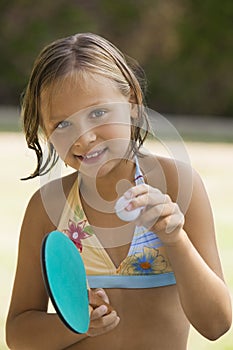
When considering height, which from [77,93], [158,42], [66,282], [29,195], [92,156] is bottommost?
[158,42]

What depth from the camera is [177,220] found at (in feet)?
6.35

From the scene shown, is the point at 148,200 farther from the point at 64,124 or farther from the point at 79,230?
the point at 79,230

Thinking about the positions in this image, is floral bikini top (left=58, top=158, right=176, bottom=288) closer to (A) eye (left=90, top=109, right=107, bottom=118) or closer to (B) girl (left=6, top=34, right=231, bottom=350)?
(B) girl (left=6, top=34, right=231, bottom=350)

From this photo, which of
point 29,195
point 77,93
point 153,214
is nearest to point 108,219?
point 77,93

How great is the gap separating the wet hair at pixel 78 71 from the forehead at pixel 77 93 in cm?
1

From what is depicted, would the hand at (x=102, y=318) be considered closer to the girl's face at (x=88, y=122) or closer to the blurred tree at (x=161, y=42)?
the girl's face at (x=88, y=122)

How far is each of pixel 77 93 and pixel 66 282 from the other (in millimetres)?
455

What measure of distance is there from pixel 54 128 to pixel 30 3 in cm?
1602

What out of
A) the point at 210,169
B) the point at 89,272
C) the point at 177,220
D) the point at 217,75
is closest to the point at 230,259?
the point at 89,272

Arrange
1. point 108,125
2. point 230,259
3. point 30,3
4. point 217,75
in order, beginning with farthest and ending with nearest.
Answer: point 30,3 → point 217,75 → point 230,259 → point 108,125

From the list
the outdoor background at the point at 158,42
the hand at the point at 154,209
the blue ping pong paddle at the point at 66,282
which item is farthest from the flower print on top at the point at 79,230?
the outdoor background at the point at 158,42

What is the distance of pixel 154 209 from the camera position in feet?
6.14

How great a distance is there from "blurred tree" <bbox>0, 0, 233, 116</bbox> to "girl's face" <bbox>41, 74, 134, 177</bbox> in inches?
564

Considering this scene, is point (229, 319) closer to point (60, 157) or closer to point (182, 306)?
point (182, 306)
